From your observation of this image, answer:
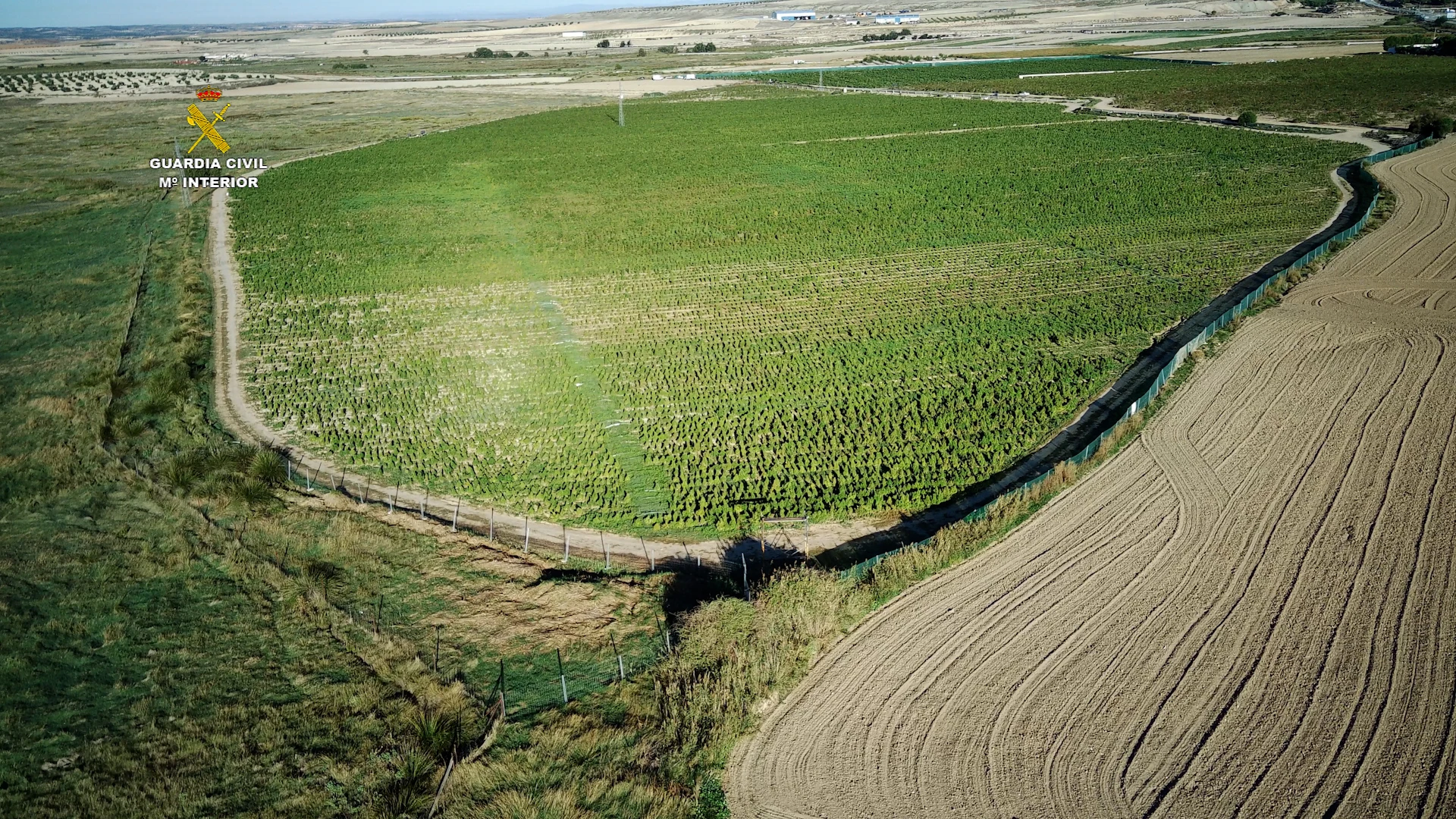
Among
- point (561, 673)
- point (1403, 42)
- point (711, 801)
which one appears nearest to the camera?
point (711, 801)

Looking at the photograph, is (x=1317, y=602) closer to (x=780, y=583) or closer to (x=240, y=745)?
(x=780, y=583)

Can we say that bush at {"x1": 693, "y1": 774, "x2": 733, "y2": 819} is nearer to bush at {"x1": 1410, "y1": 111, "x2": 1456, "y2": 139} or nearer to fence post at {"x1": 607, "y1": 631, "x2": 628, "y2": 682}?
fence post at {"x1": 607, "y1": 631, "x2": 628, "y2": 682}

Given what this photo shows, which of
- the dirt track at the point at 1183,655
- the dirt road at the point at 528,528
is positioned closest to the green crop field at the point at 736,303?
the dirt road at the point at 528,528

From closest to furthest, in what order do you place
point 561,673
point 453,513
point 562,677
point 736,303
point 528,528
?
point 562,677, point 561,673, point 528,528, point 453,513, point 736,303

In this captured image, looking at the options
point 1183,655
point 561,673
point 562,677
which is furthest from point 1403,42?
point 562,677

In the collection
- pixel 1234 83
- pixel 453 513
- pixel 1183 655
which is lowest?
pixel 1183 655

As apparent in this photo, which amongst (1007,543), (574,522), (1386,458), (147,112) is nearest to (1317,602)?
(1007,543)

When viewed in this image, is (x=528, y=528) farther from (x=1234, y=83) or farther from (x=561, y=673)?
(x=1234, y=83)

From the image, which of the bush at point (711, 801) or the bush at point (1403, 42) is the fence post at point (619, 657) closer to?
the bush at point (711, 801)

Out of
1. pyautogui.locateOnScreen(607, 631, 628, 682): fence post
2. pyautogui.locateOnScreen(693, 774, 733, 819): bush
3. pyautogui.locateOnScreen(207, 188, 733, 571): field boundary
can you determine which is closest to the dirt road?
pyautogui.locateOnScreen(207, 188, 733, 571): field boundary
